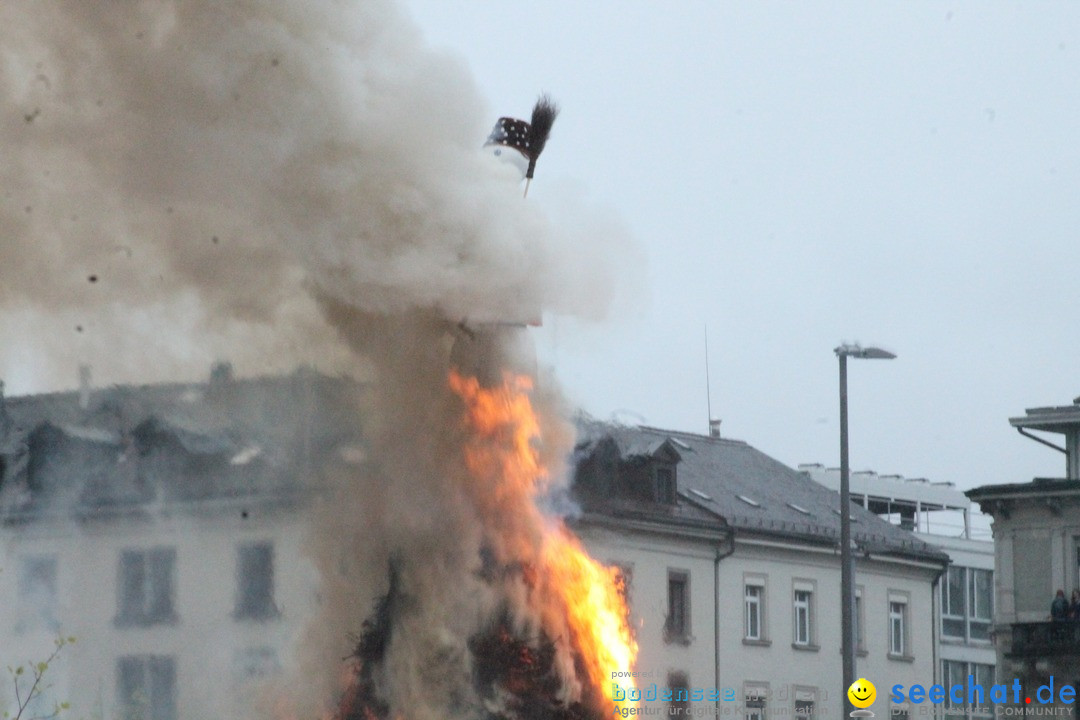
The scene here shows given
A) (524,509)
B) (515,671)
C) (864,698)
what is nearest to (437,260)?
(524,509)

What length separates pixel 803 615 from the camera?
5553 cm

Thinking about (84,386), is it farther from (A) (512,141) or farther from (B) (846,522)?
(B) (846,522)

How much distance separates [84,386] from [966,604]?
50638 mm

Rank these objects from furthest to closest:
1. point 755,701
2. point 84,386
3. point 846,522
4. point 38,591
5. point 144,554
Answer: point 755,701 → point 846,522 → point 38,591 → point 144,554 → point 84,386

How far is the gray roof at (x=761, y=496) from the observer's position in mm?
55000

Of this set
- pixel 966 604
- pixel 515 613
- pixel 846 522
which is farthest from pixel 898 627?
pixel 515 613

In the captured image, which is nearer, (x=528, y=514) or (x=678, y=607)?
(x=528, y=514)

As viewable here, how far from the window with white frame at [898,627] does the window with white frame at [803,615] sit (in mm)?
4678

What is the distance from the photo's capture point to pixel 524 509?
2662cm

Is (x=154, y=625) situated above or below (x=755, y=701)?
above

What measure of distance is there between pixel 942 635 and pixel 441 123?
5012 centimetres

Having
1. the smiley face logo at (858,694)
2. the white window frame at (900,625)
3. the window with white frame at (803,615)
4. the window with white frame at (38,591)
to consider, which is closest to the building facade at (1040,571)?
the white window frame at (900,625)

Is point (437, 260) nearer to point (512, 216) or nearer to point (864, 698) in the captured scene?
point (512, 216)

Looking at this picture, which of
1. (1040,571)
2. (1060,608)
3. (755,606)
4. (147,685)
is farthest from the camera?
(1040,571)
